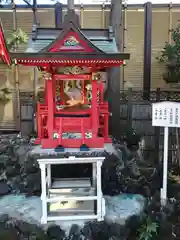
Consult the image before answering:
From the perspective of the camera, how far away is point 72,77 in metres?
7.18

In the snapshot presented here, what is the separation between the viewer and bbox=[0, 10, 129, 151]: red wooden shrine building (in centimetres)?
644

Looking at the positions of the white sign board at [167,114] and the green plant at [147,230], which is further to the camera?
the white sign board at [167,114]

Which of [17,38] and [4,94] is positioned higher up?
[17,38]

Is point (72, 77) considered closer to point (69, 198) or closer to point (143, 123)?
→ point (69, 198)

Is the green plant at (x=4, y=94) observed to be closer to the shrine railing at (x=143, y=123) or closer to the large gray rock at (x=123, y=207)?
the shrine railing at (x=143, y=123)

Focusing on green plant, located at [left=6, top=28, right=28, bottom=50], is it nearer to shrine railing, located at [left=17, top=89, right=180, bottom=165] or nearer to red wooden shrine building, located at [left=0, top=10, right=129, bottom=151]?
shrine railing, located at [left=17, top=89, right=180, bottom=165]

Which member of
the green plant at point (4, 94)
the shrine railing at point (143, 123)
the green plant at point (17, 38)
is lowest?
the shrine railing at point (143, 123)

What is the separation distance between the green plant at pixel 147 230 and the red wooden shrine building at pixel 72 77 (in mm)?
2205

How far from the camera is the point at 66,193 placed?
6996mm

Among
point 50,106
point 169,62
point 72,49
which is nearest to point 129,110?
point 169,62

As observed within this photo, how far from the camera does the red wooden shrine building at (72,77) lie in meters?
6.44

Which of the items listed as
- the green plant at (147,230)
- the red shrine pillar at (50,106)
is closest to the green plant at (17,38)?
the red shrine pillar at (50,106)

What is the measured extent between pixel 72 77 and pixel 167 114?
8.60 ft

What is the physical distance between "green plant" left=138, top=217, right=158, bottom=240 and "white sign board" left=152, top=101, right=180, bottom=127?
8.03 ft
